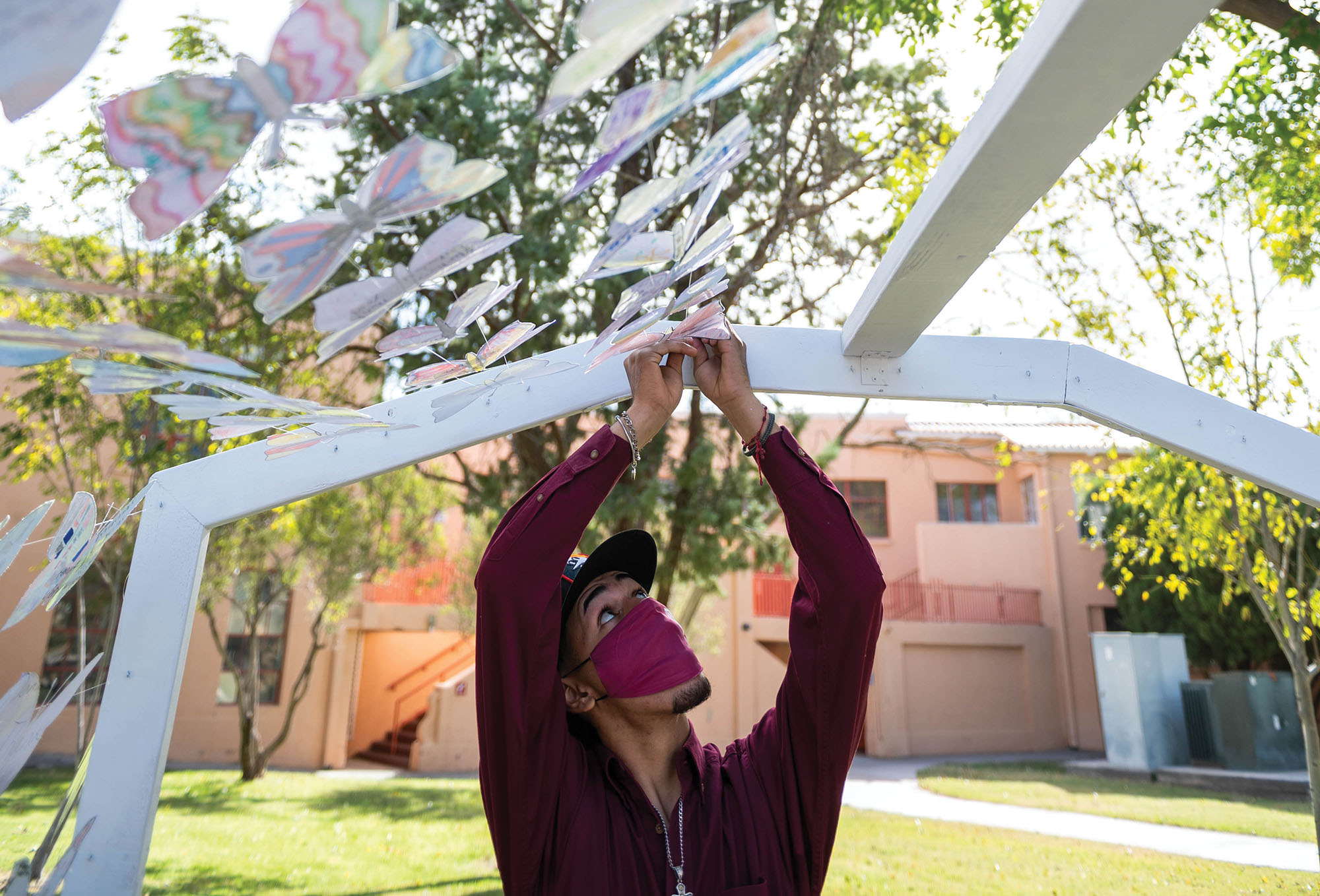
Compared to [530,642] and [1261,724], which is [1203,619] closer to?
[1261,724]

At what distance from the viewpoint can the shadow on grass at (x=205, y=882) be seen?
20.9ft

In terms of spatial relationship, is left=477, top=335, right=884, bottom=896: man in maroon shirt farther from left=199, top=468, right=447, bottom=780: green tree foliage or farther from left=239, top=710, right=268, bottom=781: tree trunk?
left=239, top=710, right=268, bottom=781: tree trunk

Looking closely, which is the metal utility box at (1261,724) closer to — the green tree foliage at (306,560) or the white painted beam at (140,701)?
the green tree foliage at (306,560)

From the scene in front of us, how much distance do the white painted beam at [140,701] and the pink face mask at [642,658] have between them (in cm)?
87

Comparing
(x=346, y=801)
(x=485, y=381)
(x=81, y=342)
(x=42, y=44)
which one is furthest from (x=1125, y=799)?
(x=42, y=44)

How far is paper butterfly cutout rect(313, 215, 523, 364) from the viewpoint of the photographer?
42.4 inches

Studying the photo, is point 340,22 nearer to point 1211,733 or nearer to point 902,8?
point 902,8

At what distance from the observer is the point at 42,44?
794mm

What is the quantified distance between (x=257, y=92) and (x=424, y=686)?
1906cm

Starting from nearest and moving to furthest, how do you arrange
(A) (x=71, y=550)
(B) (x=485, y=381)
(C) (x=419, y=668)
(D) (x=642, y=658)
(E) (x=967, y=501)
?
1. (A) (x=71, y=550)
2. (B) (x=485, y=381)
3. (D) (x=642, y=658)
4. (C) (x=419, y=668)
5. (E) (x=967, y=501)

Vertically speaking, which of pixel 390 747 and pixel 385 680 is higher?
pixel 385 680

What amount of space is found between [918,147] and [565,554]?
273 inches

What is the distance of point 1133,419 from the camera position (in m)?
2.08

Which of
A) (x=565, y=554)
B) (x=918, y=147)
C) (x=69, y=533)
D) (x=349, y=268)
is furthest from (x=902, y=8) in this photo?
(x=69, y=533)
